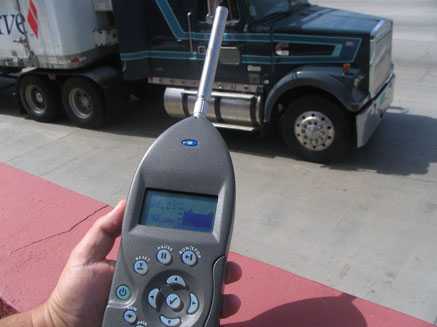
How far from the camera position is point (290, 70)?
650cm

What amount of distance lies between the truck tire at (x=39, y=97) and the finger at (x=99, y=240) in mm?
6620

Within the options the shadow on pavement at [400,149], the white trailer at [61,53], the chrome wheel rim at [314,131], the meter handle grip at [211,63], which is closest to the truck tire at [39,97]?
the white trailer at [61,53]

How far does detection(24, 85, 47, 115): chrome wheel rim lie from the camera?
349 inches

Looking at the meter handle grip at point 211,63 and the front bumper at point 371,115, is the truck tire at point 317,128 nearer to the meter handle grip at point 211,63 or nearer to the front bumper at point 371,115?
the front bumper at point 371,115

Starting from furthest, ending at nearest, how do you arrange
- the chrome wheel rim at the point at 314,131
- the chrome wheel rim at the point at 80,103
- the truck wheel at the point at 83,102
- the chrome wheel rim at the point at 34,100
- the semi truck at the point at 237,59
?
the chrome wheel rim at the point at 34,100 < the chrome wheel rim at the point at 80,103 < the truck wheel at the point at 83,102 < the chrome wheel rim at the point at 314,131 < the semi truck at the point at 237,59

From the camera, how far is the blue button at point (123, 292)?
2.06 m

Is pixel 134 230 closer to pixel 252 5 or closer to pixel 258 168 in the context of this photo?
pixel 258 168

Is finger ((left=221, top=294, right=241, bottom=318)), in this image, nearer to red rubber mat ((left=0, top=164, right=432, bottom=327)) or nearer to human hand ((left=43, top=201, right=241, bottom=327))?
human hand ((left=43, top=201, right=241, bottom=327))

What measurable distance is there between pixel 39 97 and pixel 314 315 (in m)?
7.41

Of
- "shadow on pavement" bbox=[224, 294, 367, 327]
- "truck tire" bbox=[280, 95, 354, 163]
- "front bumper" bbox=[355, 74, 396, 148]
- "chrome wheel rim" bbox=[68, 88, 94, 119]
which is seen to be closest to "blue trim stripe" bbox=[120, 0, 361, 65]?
"truck tire" bbox=[280, 95, 354, 163]

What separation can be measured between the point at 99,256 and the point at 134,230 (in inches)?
20.3

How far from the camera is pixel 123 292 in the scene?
2.07m

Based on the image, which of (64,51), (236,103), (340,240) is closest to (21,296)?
(340,240)

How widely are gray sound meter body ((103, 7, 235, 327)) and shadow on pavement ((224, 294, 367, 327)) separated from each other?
81 cm
